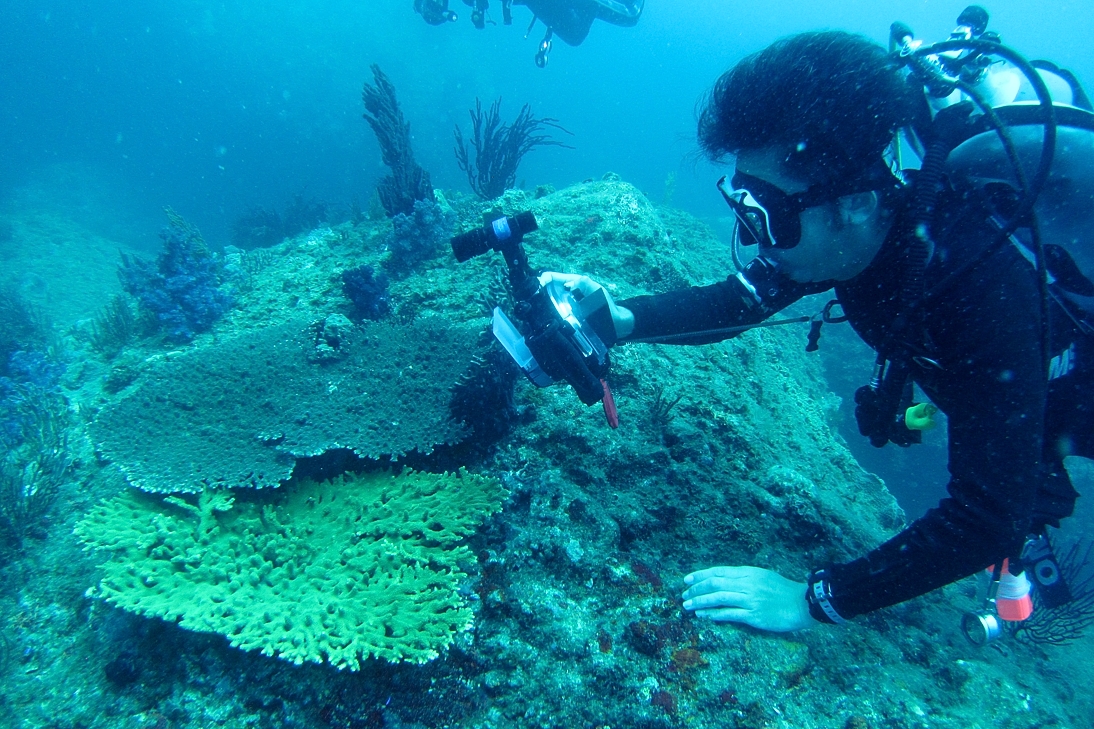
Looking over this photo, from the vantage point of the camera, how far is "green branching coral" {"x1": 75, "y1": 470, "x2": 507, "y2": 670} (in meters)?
2.01

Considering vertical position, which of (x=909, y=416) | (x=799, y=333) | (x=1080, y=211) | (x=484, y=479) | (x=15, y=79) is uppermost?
(x=15, y=79)

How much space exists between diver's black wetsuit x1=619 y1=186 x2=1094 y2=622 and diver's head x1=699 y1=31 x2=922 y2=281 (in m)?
0.21

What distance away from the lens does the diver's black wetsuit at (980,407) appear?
1422 mm

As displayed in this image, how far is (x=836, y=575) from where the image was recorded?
189 cm

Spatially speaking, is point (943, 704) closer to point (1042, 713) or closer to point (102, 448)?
point (1042, 713)

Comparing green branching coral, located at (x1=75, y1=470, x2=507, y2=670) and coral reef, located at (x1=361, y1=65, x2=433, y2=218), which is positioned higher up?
coral reef, located at (x1=361, y1=65, x2=433, y2=218)

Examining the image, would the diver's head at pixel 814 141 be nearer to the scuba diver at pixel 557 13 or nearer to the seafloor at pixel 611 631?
the seafloor at pixel 611 631

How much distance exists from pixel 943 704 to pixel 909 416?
1.27 m

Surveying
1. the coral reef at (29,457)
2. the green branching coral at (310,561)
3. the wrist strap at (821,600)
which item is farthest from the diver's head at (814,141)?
the coral reef at (29,457)

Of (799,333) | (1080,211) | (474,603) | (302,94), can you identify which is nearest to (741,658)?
(474,603)

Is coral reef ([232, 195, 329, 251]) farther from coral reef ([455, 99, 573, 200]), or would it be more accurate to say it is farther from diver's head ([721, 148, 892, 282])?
diver's head ([721, 148, 892, 282])

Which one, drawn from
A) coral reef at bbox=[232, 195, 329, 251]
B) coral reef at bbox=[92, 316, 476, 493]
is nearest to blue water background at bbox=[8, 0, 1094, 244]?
coral reef at bbox=[232, 195, 329, 251]

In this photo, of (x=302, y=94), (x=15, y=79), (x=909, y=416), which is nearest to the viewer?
(x=909, y=416)

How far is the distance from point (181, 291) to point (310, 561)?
4.12 metres
